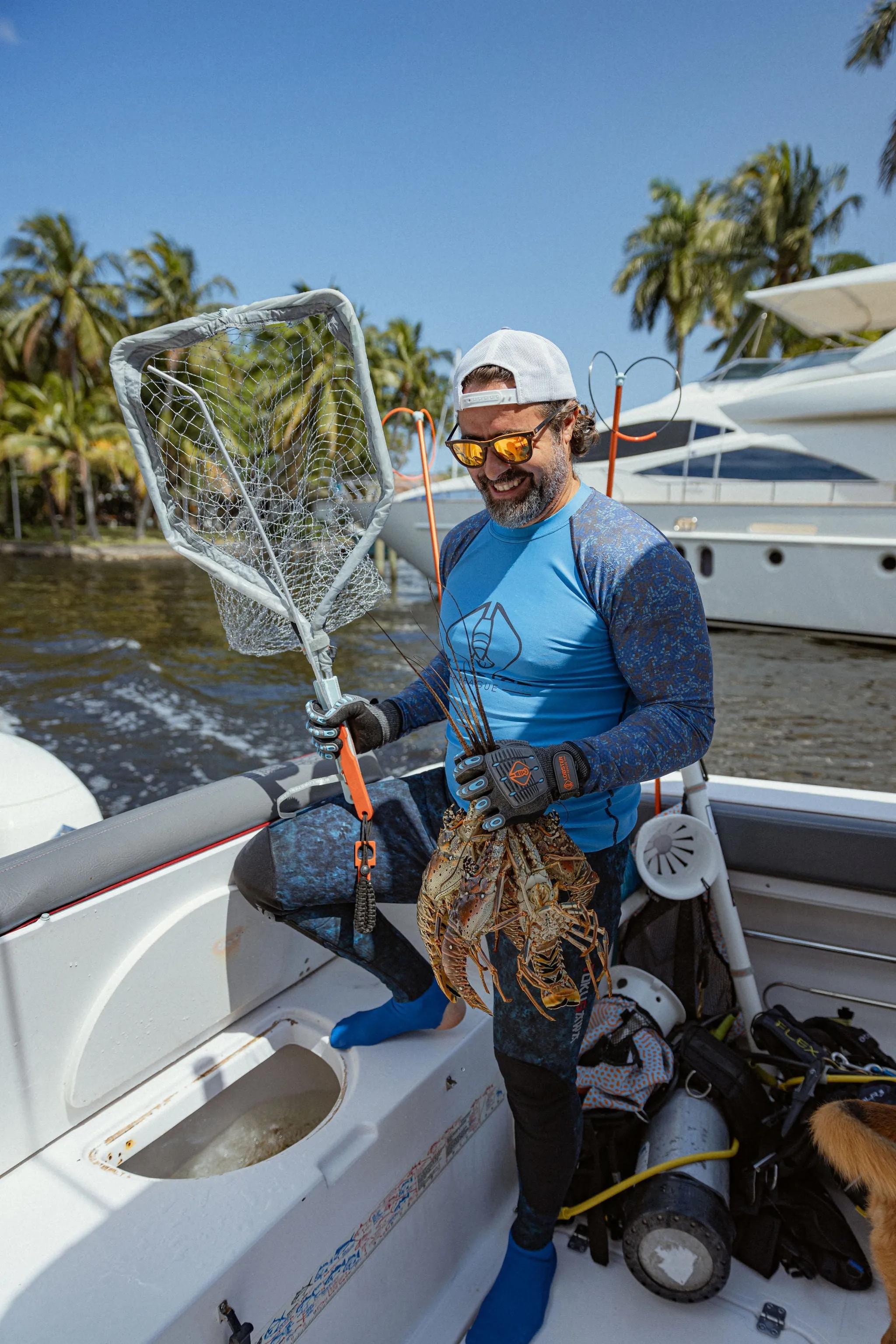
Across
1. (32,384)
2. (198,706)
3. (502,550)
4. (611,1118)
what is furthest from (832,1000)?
(32,384)

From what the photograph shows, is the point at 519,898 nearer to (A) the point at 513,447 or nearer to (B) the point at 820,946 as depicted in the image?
(A) the point at 513,447

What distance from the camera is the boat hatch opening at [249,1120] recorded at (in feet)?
7.35

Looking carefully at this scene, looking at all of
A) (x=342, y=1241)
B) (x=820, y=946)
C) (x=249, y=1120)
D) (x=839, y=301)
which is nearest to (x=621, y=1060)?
(x=820, y=946)

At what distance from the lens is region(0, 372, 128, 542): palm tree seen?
32875 millimetres

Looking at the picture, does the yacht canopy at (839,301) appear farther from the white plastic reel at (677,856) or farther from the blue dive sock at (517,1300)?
the blue dive sock at (517,1300)

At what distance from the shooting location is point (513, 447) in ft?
5.39

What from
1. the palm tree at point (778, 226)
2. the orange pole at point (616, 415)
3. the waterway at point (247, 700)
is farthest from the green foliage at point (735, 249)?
the orange pole at point (616, 415)

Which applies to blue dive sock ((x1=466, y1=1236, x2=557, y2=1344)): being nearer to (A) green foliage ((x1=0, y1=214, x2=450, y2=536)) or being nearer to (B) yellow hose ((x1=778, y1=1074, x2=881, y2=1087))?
(B) yellow hose ((x1=778, y1=1074, x2=881, y2=1087))

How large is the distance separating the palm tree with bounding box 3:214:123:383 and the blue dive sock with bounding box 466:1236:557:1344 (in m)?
40.2

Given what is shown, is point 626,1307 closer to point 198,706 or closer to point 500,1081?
point 500,1081

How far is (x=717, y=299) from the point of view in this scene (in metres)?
33.2

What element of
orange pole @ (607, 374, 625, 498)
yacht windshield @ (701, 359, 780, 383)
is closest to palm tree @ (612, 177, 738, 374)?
yacht windshield @ (701, 359, 780, 383)

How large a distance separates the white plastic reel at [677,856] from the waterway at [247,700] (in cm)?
371

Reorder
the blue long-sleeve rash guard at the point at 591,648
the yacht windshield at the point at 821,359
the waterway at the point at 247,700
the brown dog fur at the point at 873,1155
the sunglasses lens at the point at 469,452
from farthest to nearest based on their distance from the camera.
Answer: the yacht windshield at the point at 821,359, the waterway at the point at 247,700, the sunglasses lens at the point at 469,452, the blue long-sleeve rash guard at the point at 591,648, the brown dog fur at the point at 873,1155
